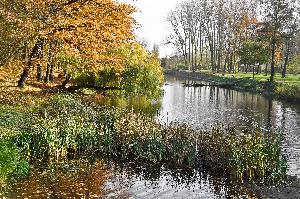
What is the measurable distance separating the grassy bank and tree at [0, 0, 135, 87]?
6.69 metres

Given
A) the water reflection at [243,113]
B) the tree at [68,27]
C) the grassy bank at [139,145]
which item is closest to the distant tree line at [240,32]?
the water reflection at [243,113]

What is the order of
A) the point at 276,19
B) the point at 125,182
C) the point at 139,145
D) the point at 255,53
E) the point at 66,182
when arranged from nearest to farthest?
the point at 66,182 → the point at 125,182 → the point at 139,145 → the point at 276,19 → the point at 255,53

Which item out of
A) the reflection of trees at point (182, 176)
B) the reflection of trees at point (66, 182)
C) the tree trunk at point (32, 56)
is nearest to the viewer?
the reflection of trees at point (66, 182)

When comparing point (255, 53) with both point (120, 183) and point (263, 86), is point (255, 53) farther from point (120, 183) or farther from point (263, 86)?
point (120, 183)

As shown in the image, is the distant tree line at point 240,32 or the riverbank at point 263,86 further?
the distant tree line at point 240,32

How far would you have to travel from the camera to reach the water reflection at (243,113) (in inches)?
982

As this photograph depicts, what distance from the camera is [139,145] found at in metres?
16.9

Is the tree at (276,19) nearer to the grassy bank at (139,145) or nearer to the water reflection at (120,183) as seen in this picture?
the grassy bank at (139,145)

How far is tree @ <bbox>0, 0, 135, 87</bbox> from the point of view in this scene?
2341 cm

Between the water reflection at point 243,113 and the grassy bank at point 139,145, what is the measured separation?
3.68m

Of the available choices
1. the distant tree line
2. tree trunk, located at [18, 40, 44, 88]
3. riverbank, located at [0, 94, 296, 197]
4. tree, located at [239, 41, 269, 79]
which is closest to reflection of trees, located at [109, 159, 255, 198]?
riverbank, located at [0, 94, 296, 197]

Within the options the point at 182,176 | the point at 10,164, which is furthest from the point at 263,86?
the point at 10,164

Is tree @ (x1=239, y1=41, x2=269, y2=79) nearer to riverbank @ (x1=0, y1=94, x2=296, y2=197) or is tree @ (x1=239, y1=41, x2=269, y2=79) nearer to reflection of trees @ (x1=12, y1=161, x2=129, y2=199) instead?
riverbank @ (x1=0, y1=94, x2=296, y2=197)

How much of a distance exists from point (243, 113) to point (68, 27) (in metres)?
17.1
